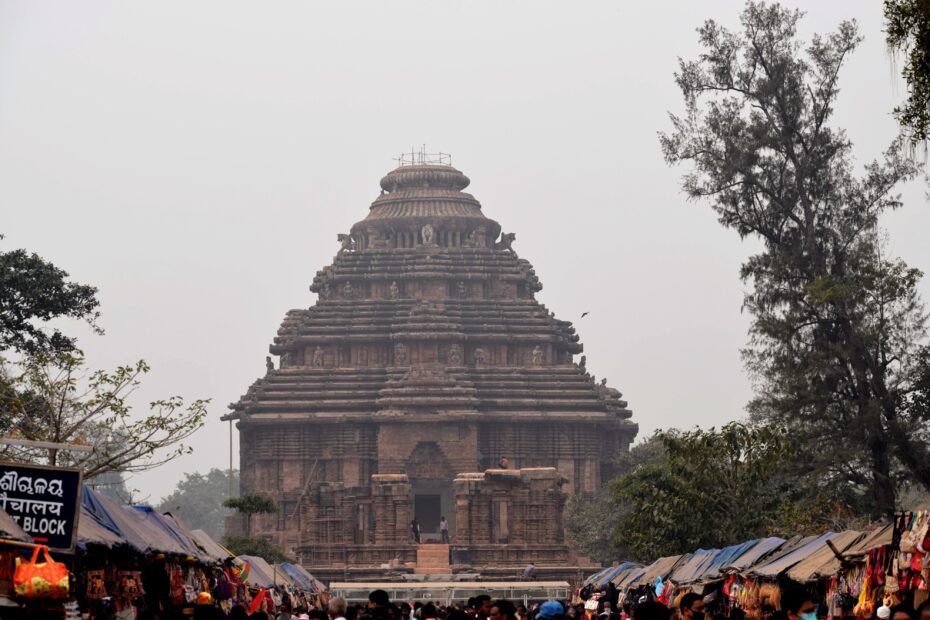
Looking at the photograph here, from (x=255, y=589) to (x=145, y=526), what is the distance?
33.2 feet

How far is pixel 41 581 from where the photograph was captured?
12.9 m

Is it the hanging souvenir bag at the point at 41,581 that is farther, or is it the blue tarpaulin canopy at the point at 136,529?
the blue tarpaulin canopy at the point at 136,529

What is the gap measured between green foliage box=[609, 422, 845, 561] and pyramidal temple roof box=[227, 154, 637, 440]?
97.5 ft

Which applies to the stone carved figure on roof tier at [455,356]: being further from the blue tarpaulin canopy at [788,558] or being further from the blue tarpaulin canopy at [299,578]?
the blue tarpaulin canopy at [788,558]

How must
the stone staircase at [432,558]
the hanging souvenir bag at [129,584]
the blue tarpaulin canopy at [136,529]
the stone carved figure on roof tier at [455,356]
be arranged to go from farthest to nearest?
the stone carved figure on roof tier at [455,356]
the stone staircase at [432,558]
the hanging souvenir bag at [129,584]
the blue tarpaulin canopy at [136,529]

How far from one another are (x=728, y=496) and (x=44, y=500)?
1067 inches

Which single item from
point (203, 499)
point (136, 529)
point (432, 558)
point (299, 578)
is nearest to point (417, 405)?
point (432, 558)

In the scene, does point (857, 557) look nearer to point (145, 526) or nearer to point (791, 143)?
point (145, 526)

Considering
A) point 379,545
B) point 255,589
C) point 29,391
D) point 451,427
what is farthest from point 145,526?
point 451,427

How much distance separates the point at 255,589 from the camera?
3070cm

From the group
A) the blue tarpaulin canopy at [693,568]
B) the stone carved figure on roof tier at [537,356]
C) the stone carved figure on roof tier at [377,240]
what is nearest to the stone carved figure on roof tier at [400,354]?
the stone carved figure on roof tier at [537,356]

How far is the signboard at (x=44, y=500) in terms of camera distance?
1430 centimetres

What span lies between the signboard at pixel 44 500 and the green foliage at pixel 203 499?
126168 millimetres

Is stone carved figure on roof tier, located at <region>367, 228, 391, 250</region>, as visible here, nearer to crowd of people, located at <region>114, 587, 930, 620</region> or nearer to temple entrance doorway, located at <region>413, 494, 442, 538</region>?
temple entrance doorway, located at <region>413, 494, 442, 538</region>
